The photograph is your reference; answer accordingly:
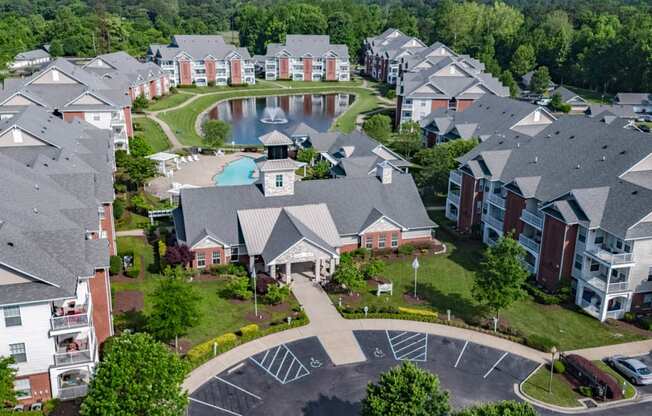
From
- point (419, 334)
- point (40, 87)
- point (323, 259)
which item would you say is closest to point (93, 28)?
point (40, 87)

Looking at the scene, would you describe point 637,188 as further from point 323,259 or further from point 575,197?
point 323,259

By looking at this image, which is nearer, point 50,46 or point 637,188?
point 637,188

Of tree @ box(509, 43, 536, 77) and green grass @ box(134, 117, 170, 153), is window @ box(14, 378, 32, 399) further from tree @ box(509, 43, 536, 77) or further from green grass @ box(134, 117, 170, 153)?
tree @ box(509, 43, 536, 77)

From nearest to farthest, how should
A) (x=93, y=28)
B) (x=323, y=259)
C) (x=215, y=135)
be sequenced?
1. (x=323, y=259)
2. (x=215, y=135)
3. (x=93, y=28)

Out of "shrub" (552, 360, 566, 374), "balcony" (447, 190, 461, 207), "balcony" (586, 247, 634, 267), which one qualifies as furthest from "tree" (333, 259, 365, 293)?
"balcony" (447, 190, 461, 207)

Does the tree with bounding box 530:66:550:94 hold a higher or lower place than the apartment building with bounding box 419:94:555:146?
lower

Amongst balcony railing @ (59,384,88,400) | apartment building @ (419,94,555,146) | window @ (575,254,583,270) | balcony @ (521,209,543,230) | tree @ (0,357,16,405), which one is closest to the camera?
tree @ (0,357,16,405)

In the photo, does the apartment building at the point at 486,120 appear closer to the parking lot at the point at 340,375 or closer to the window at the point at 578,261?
the window at the point at 578,261
